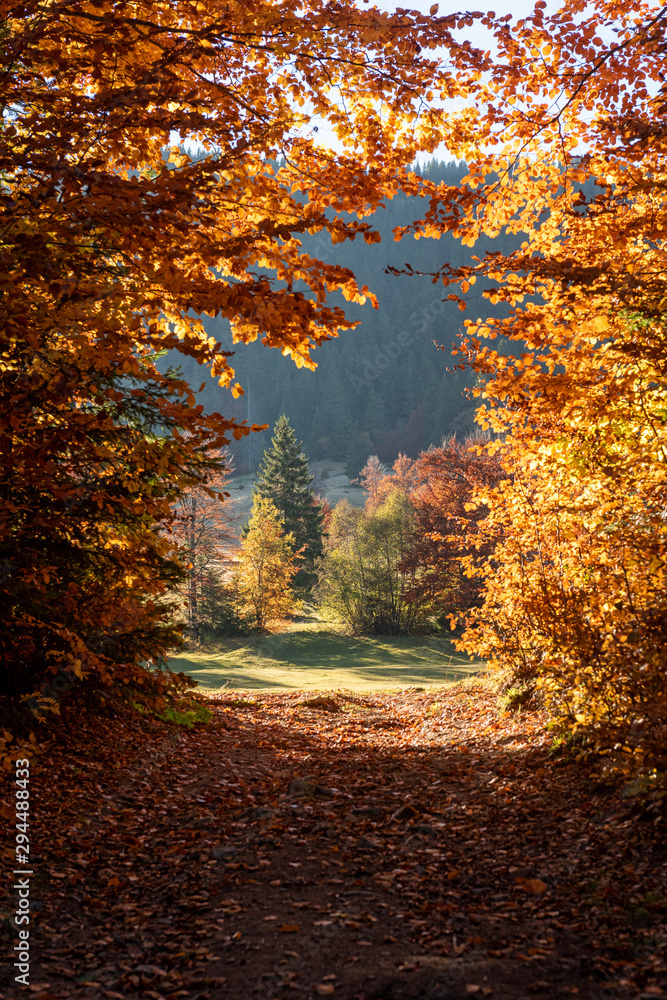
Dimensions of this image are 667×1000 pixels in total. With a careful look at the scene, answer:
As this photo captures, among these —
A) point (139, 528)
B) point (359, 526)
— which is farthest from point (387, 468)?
point (139, 528)

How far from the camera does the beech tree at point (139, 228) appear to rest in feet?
11.9

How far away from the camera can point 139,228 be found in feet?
12.0

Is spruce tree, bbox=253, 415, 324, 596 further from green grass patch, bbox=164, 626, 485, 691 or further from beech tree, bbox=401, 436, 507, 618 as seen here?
beech tree, bbox=401, 436, 507, 618

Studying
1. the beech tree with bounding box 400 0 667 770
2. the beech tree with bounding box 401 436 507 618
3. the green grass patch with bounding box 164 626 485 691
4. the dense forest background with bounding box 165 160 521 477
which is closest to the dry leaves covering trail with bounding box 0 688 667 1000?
the beech tree with bounding box 400 0 667 770

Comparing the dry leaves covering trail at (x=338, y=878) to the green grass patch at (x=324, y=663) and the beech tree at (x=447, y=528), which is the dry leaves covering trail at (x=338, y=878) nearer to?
the green grass patch at (x=324, y=663)

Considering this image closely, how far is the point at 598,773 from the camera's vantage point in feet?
15.3

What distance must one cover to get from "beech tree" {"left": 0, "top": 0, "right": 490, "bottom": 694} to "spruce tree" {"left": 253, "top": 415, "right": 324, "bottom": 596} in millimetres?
29350

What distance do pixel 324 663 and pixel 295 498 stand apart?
59.0 ft

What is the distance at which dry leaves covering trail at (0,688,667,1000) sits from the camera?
Answer: 280 cm

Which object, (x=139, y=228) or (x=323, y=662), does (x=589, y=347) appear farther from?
(x=323, y=662)

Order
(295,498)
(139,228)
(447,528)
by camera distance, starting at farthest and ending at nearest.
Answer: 1. (295,498)
2. (447,528)
3. (139,228)

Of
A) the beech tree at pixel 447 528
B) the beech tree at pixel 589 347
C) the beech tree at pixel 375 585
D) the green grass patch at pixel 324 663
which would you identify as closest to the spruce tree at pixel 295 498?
the green grass patch at pixel 324 663

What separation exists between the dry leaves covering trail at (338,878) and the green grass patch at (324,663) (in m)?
8.60

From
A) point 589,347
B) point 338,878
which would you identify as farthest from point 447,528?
point 338,878
